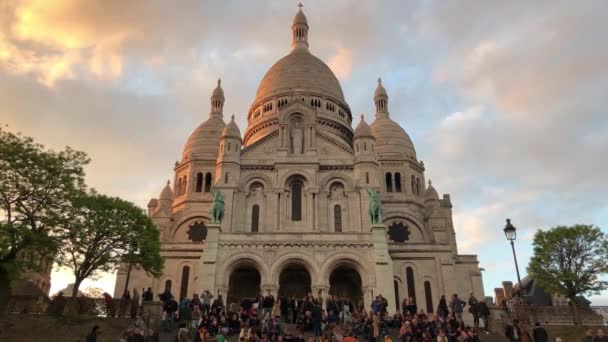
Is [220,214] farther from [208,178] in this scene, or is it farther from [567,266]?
[567,266]

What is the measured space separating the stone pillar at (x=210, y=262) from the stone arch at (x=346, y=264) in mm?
7063

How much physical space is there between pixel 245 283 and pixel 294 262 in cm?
503

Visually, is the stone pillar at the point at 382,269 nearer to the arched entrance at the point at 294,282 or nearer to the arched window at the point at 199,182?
the arched entrance at the point at 294,282

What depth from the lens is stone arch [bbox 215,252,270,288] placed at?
32.2 meters

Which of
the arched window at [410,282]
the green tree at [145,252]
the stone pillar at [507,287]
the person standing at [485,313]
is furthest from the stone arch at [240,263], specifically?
the stone pillar at [507,287]

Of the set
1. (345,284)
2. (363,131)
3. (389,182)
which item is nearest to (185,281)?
(345,284)

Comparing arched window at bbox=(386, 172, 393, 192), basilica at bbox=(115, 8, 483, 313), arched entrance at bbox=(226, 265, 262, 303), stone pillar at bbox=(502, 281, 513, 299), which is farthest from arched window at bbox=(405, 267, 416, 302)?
stone pillar at bbox=(502, 281, 513, 299)

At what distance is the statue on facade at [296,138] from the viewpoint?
40938 mm

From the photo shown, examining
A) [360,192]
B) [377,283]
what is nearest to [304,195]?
[360,192]

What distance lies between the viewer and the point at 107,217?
28.5 m

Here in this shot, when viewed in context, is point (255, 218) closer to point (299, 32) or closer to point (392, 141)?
point (392, 141)

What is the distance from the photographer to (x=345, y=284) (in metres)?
36.5

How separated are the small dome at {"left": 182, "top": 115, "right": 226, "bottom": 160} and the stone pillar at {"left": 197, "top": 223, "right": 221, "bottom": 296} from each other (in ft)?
59.9

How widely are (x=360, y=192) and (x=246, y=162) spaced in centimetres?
947
